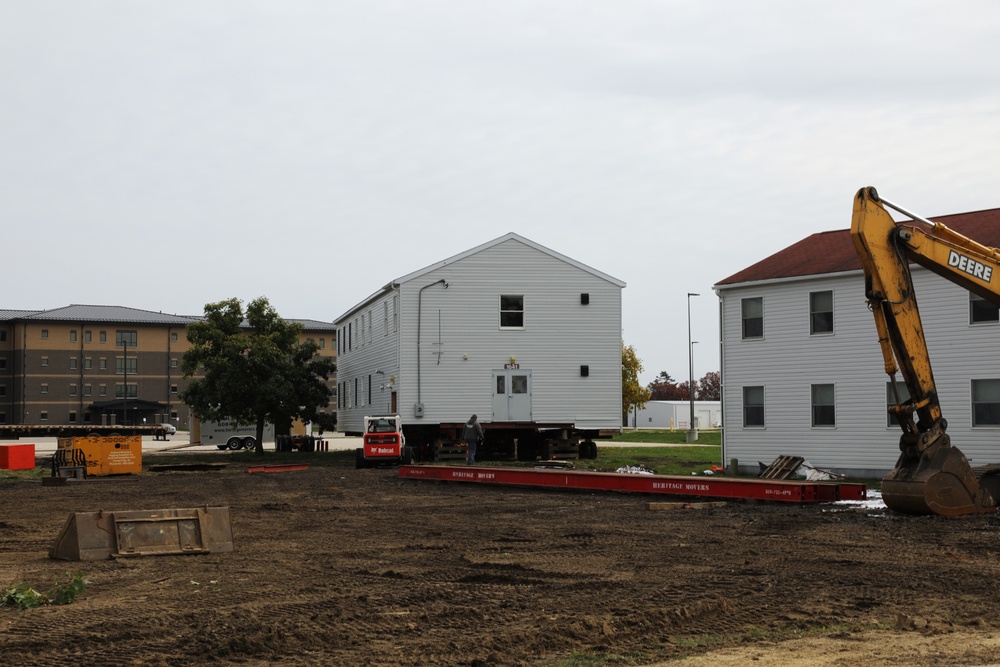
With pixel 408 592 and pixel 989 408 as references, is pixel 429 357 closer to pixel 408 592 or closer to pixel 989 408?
pixel 989 408

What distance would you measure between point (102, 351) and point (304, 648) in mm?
110179

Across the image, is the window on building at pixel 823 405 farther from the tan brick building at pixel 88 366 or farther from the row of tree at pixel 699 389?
the row of tree at pixel 699 389

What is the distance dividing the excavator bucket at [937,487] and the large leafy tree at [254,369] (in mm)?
34895

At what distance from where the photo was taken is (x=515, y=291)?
42.3 metres

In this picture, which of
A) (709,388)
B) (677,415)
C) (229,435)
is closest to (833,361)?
(229,435)

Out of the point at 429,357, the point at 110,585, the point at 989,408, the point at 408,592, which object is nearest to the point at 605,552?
the point at 408,592

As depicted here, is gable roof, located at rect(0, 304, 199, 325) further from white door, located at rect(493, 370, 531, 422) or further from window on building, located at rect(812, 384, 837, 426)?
window on building, located at rect(812, 384, 837, 426)

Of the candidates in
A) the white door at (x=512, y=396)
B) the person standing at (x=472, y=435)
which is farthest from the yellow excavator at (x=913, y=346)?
the white door at (x=512, y=396)

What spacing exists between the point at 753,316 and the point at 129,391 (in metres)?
90.5

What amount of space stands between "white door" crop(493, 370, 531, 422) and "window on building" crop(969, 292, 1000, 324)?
1716 centimetres

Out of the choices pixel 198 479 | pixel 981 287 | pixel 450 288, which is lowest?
pixel 198 479

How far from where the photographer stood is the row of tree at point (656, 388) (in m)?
78.3

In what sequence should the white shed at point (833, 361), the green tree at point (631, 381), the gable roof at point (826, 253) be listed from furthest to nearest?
1. the green tree at point (631, 381)
2. the gable roof at point (826, 253)
3. the white shed at point (833, 361)

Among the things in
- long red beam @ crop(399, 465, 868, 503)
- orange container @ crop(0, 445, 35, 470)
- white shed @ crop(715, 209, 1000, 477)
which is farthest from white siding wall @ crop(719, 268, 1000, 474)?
orange container @ crop(0, 445, 35, 470)
